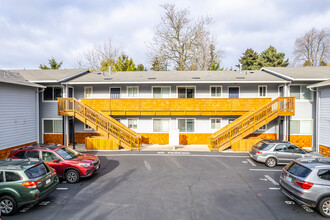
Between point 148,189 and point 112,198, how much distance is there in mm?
1661

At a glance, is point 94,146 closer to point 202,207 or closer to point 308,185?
point 202,207

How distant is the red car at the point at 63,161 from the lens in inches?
368

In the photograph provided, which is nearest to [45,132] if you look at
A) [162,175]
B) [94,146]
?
[94,146]

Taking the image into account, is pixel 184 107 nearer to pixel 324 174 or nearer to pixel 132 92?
pixel 132 92

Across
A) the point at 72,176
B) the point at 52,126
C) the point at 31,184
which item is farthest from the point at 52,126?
the point at 31,184

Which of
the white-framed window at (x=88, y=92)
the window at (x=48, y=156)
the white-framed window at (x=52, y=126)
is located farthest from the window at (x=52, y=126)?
the window at (x=48, y=156)

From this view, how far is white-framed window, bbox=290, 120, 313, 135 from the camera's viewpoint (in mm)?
17188

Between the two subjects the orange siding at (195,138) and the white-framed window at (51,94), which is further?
the orange siding at (195,138)

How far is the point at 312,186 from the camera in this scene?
6.42m

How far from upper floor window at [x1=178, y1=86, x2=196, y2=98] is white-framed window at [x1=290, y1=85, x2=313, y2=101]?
914 cm

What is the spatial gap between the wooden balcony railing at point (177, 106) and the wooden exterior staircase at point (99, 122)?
129cm

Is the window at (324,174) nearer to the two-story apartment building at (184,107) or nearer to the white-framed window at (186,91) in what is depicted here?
the two-story apartment building at (184,107)

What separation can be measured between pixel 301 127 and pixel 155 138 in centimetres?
1383

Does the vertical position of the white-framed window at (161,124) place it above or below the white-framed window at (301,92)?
below
